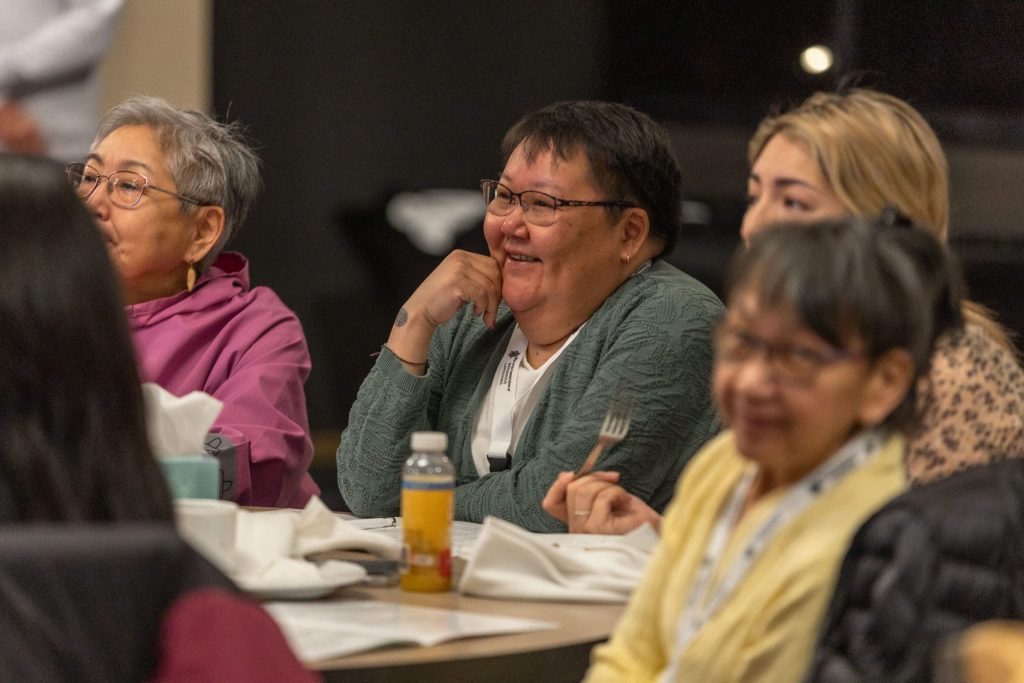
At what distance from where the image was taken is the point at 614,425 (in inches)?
85.5

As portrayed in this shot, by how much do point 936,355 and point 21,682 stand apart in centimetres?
105

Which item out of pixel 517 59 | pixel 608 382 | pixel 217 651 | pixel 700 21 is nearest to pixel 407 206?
pixel 517 59

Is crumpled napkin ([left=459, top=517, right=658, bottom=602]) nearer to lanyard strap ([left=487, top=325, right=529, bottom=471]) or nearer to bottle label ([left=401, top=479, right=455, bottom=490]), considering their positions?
bottle label ([left=401, top=479, right=455, bottom=490])

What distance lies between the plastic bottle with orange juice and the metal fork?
0.40 m

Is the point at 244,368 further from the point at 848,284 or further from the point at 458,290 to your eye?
the point at 848,284

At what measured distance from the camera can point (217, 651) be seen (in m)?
0.92

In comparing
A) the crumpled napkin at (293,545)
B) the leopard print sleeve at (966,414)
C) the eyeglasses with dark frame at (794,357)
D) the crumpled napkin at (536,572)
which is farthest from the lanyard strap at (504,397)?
the eyeglasses with dark frame at (794,357)

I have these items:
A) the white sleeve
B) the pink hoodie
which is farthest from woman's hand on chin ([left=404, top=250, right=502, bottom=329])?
the white sleeve

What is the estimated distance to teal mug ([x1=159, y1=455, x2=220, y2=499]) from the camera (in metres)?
1.69

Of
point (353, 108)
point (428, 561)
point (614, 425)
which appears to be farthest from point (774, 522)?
point (353, 108)

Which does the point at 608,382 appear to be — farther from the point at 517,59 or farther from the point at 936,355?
the point at 517,59

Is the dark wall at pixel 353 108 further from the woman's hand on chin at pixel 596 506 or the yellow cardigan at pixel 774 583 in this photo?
the yellow cardigan at pixel 774 583

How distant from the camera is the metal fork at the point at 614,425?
207 cm

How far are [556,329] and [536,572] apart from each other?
0.85 metres
